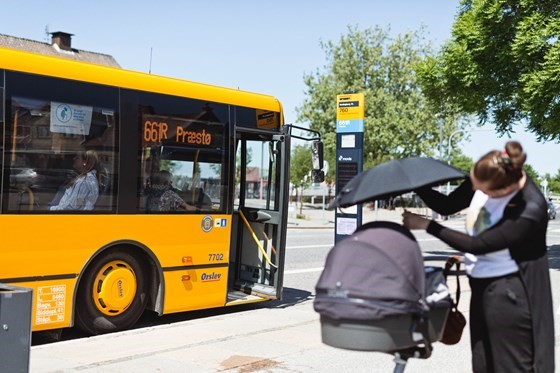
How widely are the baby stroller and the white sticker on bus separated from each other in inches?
185

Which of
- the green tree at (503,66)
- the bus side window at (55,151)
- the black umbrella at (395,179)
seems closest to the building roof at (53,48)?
the green tree at (503,66)

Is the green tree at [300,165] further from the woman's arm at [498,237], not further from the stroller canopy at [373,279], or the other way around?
the stroller canopy at [373,279]

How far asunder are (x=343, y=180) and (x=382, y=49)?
127 feet

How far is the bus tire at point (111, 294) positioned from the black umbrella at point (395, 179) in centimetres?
478

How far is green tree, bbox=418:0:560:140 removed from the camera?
15.9 metres

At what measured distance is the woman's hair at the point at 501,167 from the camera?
360cm

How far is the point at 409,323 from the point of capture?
11.1 ft

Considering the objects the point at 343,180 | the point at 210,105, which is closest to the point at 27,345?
the point at 210,105

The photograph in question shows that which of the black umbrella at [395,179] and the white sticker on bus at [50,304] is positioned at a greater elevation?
the black umbrella at [395,179]

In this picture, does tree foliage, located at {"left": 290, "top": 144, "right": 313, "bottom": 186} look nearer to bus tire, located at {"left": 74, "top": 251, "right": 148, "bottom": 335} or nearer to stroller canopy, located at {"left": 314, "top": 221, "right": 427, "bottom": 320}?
bus tire, located at {"left": 74, "top": 251, "right": 148, "bottom": 335}

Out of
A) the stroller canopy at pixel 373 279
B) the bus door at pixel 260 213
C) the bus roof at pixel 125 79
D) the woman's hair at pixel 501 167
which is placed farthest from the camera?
the bus door at pixel 260 213

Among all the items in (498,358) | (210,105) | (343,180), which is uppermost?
(210,105)

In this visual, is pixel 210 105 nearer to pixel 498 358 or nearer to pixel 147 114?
pixel 147 114

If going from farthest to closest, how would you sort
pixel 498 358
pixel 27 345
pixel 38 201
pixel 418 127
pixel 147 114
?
pixel 418 127 → pixel 147 114 → pixel 38 201 → pixel 27 345 → pixel 498 358
